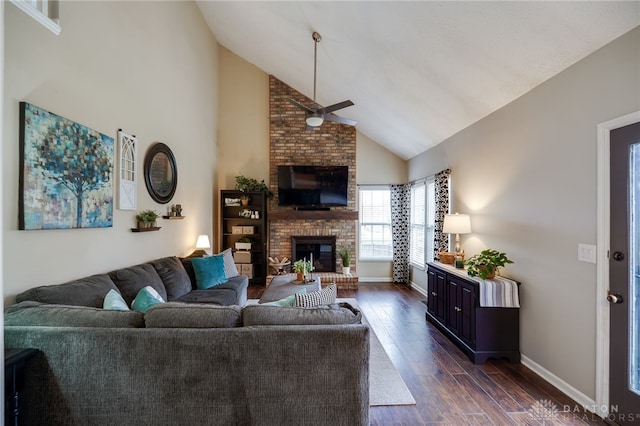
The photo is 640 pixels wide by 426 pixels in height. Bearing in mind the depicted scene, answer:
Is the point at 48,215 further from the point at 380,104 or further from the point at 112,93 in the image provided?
the point at 380,104

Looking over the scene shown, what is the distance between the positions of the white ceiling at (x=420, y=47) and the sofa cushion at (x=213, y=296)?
3.57 metres

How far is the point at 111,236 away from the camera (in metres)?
2.94

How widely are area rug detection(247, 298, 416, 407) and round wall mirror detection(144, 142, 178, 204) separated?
3.37m

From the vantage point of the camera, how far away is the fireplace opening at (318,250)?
6426mm

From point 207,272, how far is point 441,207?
3776mm

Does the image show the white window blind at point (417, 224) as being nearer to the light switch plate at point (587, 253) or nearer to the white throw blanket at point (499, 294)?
the white throw blanket at point (499, 294)

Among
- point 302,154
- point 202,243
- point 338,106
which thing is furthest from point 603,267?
point 302,154

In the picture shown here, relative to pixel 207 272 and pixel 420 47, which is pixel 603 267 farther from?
pixel 207 272

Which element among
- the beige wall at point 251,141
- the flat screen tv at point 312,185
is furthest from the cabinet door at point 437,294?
the flat screen tv at point 312,185

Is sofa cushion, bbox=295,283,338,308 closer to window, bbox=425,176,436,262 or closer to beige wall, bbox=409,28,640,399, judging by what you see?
beige wall, bbox=409,28,640,399

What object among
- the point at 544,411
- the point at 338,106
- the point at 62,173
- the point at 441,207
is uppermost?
the point at 338,106

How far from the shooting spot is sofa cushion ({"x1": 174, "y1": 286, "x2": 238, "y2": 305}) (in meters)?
3.33

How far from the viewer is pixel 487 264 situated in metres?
3.06

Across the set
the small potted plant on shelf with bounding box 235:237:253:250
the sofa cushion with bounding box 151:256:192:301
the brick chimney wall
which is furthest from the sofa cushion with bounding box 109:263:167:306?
the brick chimney wall
